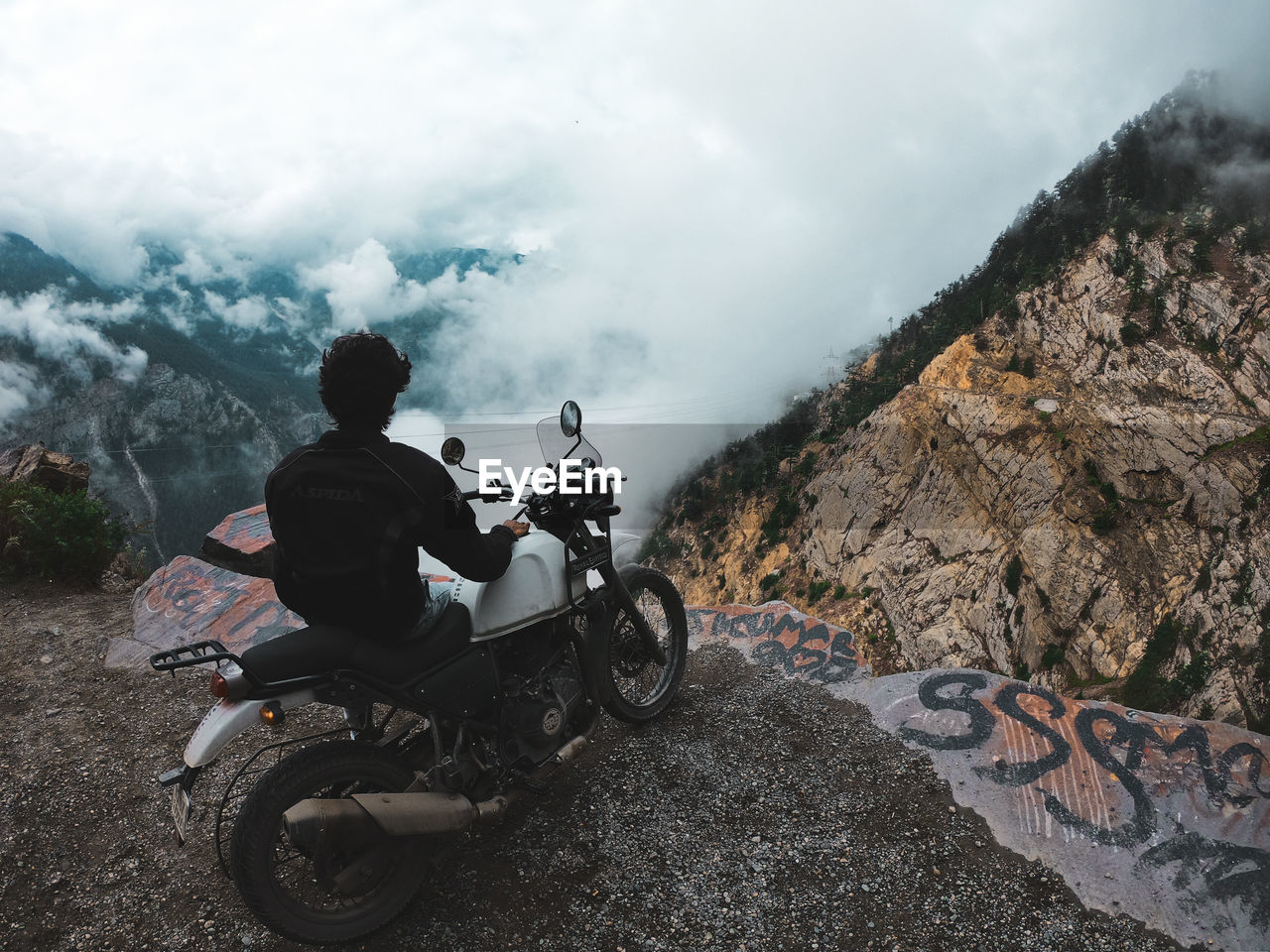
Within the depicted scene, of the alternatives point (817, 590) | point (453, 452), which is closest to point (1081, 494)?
point (817, 590)

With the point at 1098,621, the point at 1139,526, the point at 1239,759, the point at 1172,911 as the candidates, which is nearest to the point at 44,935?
the point at 1172,911

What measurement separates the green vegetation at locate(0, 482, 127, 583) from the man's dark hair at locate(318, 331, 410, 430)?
302 inches

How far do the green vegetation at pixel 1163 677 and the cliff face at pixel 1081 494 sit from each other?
0.37 ft

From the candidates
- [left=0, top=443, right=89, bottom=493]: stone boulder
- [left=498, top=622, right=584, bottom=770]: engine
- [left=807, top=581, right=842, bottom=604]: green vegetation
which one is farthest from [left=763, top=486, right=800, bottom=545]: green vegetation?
[left=498, top=622, right=584, bottom=770]: engine

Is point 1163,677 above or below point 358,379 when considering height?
below

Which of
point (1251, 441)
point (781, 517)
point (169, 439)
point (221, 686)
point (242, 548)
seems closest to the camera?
point (221, 686)

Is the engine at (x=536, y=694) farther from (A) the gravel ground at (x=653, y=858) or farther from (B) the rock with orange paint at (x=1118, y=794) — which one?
(B) the rock with orange paint at (x=1118, y=794)

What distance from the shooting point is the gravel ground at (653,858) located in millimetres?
3115

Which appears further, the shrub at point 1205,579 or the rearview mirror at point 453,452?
the shrub at point 1205,579

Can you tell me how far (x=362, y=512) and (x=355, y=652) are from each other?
2.07ft

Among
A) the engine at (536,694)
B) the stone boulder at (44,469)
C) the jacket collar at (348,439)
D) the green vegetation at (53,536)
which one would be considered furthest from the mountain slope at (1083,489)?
the stone boulder at (44,469)

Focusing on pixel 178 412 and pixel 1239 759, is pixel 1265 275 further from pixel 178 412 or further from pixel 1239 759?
pixel 178 412

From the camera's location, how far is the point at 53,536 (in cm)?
813

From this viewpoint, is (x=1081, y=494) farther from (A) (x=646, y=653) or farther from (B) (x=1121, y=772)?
(A) (x=646, y=653)
